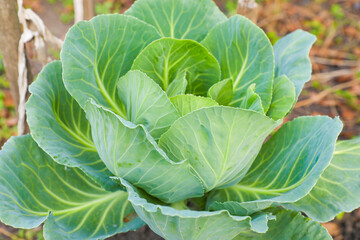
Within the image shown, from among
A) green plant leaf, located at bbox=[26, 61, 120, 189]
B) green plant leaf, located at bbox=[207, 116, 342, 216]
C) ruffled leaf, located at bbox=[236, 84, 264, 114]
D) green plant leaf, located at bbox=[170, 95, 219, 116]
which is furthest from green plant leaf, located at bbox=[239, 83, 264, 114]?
green plant leaf, located at bbox=[26, 61, 120, 189]

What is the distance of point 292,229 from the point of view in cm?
135

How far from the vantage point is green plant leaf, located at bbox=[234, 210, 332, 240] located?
1.32 metres

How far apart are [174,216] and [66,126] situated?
22.9 inches

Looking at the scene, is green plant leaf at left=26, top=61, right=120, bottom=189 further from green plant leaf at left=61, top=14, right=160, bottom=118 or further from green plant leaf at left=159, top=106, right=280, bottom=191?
green plant leaf at left=159, top=106, right=280, bottom=191

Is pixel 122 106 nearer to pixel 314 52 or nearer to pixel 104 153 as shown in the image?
pixel 104 153

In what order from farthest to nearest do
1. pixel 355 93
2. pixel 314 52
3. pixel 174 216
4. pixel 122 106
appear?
pixel 314 52
pixel 355 93
pixel 122 106
pixel 174 216

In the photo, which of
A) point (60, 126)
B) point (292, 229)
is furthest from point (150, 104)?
point (292, 229)

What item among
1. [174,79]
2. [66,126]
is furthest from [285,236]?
[66,126]

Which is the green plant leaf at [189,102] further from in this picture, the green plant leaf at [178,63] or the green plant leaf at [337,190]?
the green plant leaf at [337,190]

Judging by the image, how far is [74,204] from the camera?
55.7 inches

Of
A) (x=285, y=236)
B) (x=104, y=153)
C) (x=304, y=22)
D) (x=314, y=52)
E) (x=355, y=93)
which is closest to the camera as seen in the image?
(x=104, y=153)

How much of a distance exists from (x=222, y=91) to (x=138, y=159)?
0.40 metres

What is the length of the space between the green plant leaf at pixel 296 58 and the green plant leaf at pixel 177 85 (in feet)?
1.35

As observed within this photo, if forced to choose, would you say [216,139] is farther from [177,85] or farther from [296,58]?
[296,58]
